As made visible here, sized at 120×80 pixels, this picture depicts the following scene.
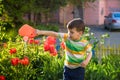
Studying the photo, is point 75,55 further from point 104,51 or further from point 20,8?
point 20,8

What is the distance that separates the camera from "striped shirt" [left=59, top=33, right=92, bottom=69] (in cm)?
591

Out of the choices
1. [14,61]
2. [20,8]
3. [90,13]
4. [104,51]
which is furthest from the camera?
[90,13]

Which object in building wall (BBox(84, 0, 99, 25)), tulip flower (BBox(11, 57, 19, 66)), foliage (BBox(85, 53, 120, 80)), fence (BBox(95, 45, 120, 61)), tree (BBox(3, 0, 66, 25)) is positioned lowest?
building wall (BBox(84, 0, 99, 25))

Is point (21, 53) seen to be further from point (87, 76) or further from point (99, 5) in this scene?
point (99, 5)

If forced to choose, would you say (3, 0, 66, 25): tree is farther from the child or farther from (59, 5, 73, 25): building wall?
the child

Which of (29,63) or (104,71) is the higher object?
(29,63)

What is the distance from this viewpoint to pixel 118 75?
289 inches

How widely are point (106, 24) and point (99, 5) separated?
7143mm

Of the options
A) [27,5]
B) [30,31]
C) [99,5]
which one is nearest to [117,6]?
[99,5]

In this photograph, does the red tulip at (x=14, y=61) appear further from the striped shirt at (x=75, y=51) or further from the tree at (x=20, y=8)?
the tree at (x=20, y=8)

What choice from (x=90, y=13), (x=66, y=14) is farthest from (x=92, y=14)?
(x=66, y=14)

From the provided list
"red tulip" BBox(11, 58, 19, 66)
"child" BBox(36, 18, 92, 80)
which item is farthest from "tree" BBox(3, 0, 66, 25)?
"child" BBox(36, 18, 92, 80)

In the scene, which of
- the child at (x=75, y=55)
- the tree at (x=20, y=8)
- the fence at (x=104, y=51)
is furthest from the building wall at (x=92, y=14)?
the child at (x=75, y=55)

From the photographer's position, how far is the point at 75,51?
593 centimetres
